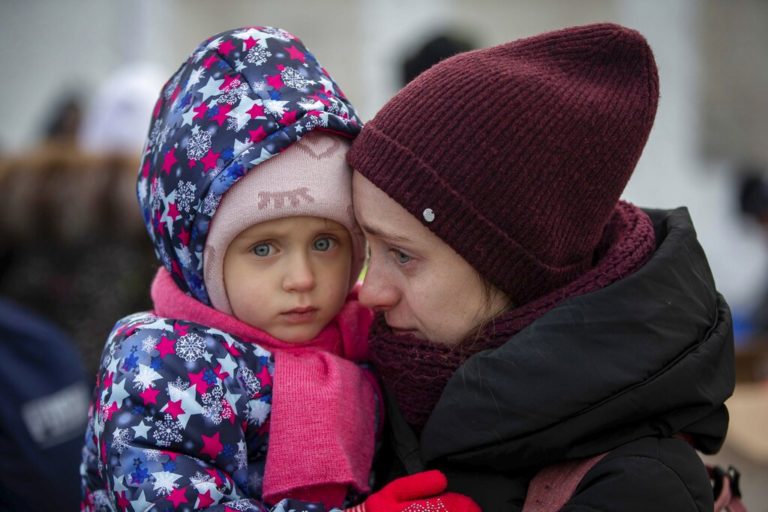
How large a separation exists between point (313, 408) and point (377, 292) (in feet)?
0.87

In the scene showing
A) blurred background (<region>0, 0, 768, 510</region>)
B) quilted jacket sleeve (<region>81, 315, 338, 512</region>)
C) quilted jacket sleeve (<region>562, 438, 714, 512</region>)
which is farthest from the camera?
blurred background (<region>0, 0, 768, 510</region>)

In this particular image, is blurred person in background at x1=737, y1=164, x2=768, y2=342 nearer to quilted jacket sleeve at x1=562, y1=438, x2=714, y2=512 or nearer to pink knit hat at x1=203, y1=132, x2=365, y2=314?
quilted jacket sleeve at x1=562, y1=438, x2=714, y2=512

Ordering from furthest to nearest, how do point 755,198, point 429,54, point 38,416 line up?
point 755,198, point 429,54, point 38,416

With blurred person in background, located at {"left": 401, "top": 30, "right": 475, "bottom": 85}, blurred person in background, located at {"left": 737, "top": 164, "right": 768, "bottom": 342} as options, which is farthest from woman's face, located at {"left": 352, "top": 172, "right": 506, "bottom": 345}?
blurred person in background, located at {"left": 737, "top": 164, "right": 768, "bottom": 342}

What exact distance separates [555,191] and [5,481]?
172 cm

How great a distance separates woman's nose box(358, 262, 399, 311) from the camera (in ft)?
5.66

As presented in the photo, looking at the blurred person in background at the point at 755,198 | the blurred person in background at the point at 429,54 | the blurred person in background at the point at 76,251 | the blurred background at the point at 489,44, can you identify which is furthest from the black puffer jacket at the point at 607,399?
the blurred person in background at the point at 755,198

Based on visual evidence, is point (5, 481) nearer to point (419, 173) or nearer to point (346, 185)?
point (346, 185)

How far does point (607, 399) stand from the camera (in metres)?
1.48

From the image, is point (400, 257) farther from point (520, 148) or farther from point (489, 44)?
point (489, 44)

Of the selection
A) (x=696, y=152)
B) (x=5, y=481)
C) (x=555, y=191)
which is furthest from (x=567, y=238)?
(x=696, y=152)

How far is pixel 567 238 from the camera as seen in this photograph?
64.8 inches

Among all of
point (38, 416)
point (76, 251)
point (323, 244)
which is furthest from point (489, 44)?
point (323, 244)

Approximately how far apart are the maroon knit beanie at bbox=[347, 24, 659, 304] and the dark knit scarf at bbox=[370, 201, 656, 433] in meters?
0.05
